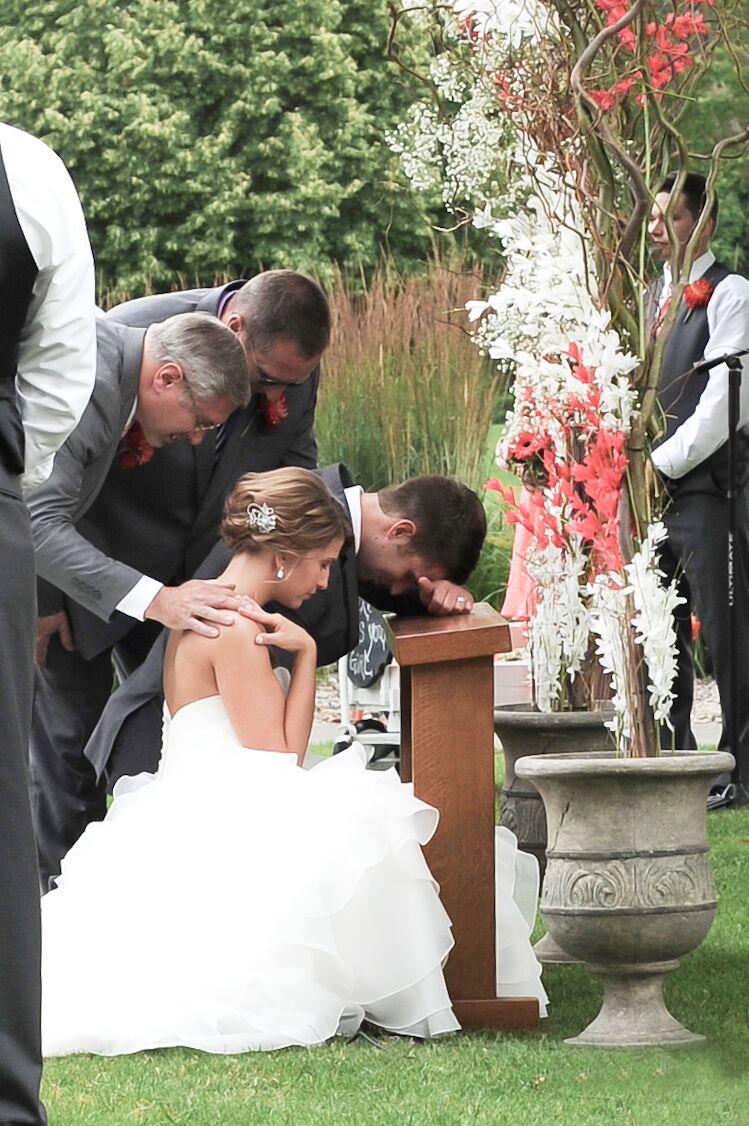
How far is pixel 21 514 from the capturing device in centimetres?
286

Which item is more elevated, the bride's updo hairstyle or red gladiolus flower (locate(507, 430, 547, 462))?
red gladiolus flower (locate(507, 430, 547, 462))

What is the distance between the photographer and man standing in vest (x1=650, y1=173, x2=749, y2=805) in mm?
6367

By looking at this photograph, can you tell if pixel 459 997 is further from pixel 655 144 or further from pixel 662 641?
pixel 655 144

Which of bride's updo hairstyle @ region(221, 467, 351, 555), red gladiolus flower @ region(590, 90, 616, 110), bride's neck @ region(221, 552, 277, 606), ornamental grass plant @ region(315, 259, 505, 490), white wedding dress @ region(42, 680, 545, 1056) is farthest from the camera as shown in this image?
ornamental grass plant @ region(315, 259, 505, 490)

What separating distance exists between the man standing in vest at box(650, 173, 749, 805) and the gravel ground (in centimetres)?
286

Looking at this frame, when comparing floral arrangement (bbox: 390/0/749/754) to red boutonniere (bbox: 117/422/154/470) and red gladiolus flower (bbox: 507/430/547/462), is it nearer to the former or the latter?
red gladiolus flower (bbox: 507/430/547/462)

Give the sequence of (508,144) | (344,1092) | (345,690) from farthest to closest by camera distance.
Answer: (345,690) < (508,144) < (344,1092)

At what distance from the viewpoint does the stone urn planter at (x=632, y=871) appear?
3652 millimetres

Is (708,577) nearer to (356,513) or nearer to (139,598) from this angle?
(356,513)

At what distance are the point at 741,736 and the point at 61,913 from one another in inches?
124

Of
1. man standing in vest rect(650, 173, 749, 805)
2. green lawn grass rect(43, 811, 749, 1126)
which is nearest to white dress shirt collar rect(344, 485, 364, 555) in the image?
green lawn grass rect(43, 811, 749, 1126)

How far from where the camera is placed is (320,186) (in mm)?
24141

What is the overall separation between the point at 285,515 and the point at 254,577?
19 centimetres

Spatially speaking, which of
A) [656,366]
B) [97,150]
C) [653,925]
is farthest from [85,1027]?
[97,150]
